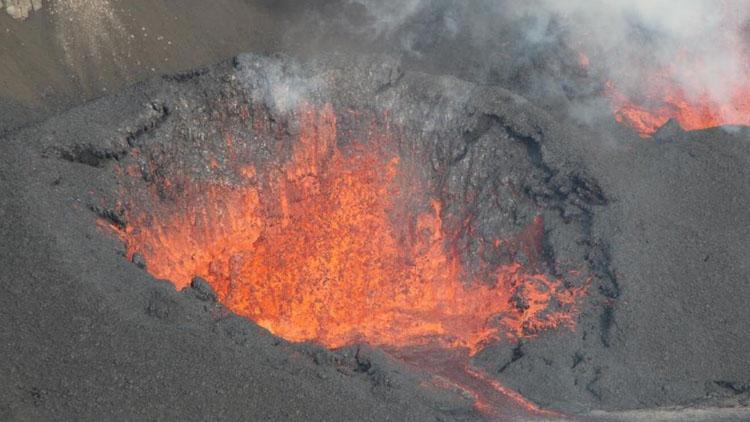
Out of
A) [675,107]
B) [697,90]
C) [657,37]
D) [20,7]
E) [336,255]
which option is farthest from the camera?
[657,37]

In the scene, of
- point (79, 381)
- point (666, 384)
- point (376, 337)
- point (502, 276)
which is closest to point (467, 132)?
point (502, 276)

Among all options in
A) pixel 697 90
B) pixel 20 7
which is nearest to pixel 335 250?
pixel 20 7

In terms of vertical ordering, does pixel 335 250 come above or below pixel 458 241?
below

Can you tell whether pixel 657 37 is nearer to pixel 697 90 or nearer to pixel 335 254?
pixel 697 90

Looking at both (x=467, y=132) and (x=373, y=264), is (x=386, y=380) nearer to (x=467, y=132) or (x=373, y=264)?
(x=373, y=264)

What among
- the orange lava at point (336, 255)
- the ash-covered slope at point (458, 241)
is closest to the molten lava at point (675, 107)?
the ash-covered slope at point (458, 241)

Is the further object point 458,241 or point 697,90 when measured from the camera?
point 697,90

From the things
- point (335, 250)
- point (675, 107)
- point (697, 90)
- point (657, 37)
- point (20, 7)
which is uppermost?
point (657, 37)
